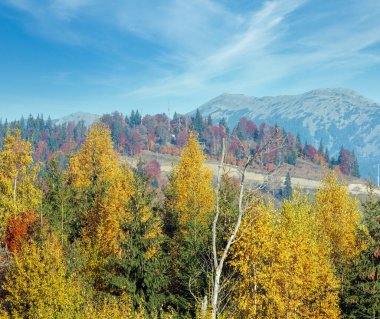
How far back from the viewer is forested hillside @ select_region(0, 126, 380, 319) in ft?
72.6

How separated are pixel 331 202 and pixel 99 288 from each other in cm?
2949

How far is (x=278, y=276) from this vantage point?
22.6 meters

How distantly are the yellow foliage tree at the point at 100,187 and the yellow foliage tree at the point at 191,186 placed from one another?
687cm

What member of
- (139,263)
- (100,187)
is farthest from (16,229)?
(139,263)

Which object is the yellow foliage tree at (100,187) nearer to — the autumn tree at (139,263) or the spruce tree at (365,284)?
the autumn tree at (139,263)

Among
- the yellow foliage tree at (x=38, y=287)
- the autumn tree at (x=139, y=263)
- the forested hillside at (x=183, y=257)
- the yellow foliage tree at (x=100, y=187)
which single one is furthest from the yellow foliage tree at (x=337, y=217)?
the yellow foliage tree at (x=38, y=287)

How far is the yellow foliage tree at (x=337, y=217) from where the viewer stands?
132 ft

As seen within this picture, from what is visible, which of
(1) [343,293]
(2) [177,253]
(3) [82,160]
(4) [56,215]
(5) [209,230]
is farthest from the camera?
(3) [82,160]

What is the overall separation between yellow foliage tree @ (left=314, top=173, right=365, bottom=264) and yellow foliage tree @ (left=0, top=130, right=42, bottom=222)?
30.8 m

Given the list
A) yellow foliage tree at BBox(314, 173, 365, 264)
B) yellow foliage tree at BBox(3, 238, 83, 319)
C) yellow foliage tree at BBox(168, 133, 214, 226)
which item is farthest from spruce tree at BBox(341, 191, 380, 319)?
yellow foliage tree at BBox(3, 238, 83, 319)

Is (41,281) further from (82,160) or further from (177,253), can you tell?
(82,160)

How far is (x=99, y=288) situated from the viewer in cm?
3203

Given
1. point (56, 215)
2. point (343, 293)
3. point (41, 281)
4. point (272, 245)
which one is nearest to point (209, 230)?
point (272, 245)

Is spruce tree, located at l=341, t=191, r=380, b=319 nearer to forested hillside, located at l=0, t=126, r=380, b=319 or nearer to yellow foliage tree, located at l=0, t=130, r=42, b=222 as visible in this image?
forested hillside, located at l=0, t=126, r=380, b=319
